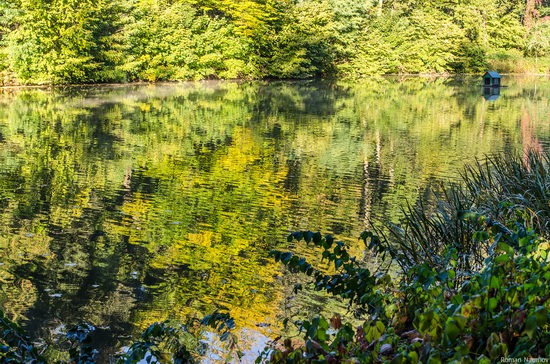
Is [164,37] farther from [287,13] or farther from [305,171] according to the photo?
[305,171]

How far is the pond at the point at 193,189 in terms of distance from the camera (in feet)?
21.6

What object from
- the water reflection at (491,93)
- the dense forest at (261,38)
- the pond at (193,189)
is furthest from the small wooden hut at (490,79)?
the dense forest at (261,38)

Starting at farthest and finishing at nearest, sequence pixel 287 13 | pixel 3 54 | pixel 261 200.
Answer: pixel 287 13 → pixel 3 54 → pixel 261 200

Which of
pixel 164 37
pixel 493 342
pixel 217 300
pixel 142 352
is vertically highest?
pixel 164 37

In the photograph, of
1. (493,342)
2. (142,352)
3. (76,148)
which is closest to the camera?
(493,342)

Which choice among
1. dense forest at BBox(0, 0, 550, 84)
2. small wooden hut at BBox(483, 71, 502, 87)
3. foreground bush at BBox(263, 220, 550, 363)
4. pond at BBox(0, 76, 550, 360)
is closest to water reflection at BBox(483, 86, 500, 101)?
small wooden hut at BBox(483, 71, 502, 87)

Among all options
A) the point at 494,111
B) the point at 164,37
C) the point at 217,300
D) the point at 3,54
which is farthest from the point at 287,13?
the point at 217,300

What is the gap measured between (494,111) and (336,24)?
23.4 m

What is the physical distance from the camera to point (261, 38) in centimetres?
4222

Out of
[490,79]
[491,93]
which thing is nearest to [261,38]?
[490,79]

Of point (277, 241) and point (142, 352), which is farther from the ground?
point (142, 352)

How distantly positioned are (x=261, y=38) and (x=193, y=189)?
1254 inches

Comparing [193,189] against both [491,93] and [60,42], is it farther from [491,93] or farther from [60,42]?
[491,93]

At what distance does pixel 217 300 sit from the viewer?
6492mm
